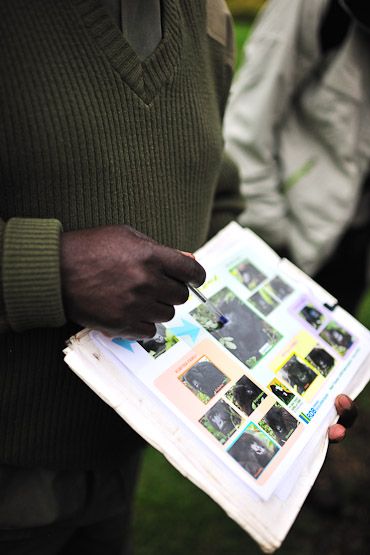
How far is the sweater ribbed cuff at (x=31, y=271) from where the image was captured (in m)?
0.55

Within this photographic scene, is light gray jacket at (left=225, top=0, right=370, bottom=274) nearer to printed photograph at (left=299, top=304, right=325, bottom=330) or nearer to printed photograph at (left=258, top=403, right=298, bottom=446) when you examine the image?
printed photograph at (left=299, top=304, right=325, bottom=330)

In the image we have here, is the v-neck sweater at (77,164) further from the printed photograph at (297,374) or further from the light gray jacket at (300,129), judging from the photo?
the light gray jacket at (300,129)

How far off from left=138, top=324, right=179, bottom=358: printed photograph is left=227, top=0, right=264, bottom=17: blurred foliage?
767 centimetres

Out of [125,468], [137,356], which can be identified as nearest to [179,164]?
[137,356]

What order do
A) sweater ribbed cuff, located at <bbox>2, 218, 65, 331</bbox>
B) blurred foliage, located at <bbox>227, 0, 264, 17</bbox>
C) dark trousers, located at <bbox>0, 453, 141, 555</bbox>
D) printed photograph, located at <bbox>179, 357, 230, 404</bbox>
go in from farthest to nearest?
blurred foliage, located at <bbox>227, 0, 264, 17</bbox>, dark trousers, located at <bbox>0, 453, 141, 555</bbox>, printed photograph, located at <bbox>179, 357, 230, 404</bbox>, sweater ribbed cuff, located at <bbox>2, 218, 65, 331</bbox>

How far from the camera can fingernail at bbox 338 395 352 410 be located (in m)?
0.76

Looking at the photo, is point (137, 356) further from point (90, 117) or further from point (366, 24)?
point (366, 24)

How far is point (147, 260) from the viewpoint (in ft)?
1.93

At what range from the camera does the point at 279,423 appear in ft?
2.30

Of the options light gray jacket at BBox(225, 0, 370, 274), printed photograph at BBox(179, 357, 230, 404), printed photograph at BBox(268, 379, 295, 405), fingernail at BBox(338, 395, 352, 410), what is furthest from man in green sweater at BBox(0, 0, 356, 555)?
light gray jacket at BBox(225, 0, 370, 274)

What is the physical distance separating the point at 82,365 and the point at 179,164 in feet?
1.14

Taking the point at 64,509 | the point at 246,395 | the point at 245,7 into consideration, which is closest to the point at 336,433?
the point at 246,395

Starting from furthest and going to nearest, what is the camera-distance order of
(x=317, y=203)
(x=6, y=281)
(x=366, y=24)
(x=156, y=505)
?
(x=156, y=505) < (x=317, y=203) < (x=366, y=24) < (x=6, y=281)

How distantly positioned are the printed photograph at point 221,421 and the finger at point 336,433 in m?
0.17
